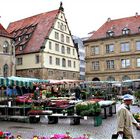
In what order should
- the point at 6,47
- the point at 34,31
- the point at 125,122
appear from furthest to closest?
the point at 34,31, the point at 6,47, the point at 125,122

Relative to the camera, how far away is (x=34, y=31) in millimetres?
57281

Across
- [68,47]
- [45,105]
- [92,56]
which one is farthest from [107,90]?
[92,56]

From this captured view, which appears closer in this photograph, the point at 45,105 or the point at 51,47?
the point at 45,105

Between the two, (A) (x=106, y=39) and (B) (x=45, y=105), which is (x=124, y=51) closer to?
(A) (x=106, y=39)

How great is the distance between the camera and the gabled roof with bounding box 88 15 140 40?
61.1 metres

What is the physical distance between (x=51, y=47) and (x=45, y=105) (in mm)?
32729

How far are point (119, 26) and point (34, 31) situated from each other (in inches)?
656

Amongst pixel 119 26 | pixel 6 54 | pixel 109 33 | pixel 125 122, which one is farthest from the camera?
pixel 119 26

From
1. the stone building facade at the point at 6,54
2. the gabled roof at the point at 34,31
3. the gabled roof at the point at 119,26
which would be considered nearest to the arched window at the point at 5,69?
the stone building facade at the point at 6,54

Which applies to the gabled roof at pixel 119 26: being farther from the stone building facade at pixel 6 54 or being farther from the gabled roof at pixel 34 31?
the stone building facade at pixel 6 54

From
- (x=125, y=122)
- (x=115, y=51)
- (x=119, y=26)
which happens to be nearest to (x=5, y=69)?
(x=115, y=51)

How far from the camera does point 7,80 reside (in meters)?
22.6

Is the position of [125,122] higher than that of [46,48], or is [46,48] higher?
[46,48]

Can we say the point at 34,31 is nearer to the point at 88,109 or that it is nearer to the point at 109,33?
the point at 109,33
